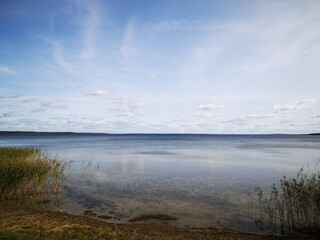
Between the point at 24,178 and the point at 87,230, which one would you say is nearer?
the point at 87,230

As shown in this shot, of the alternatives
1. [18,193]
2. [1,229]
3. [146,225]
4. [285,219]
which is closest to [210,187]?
[285,219]

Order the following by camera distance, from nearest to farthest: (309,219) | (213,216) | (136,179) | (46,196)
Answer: (309,219) < (213,216) < (46,196) < (136,179)

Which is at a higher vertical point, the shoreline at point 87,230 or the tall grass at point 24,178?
the tall grass at point 24,178

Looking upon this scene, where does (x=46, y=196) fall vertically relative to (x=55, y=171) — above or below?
below

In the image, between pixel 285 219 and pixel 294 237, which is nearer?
pixel 294 237

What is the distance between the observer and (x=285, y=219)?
15.6 m

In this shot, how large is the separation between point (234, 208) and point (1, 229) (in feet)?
41.7

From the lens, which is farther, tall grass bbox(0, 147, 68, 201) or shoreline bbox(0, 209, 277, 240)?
tall grass bbox(0, 147, 68, 201)

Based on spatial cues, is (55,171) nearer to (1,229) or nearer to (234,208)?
(1,229)

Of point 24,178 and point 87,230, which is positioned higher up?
point 24,178

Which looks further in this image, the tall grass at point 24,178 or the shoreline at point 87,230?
the tall grass at point 24,178

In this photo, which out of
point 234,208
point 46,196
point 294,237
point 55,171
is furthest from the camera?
point 55,171

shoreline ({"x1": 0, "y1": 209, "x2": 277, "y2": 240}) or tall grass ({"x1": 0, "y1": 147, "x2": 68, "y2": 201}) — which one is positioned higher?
tall grass ({"x1": 0, "y1": 147, "x2": 68, "y2": 201})

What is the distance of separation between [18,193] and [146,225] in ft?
31.8
